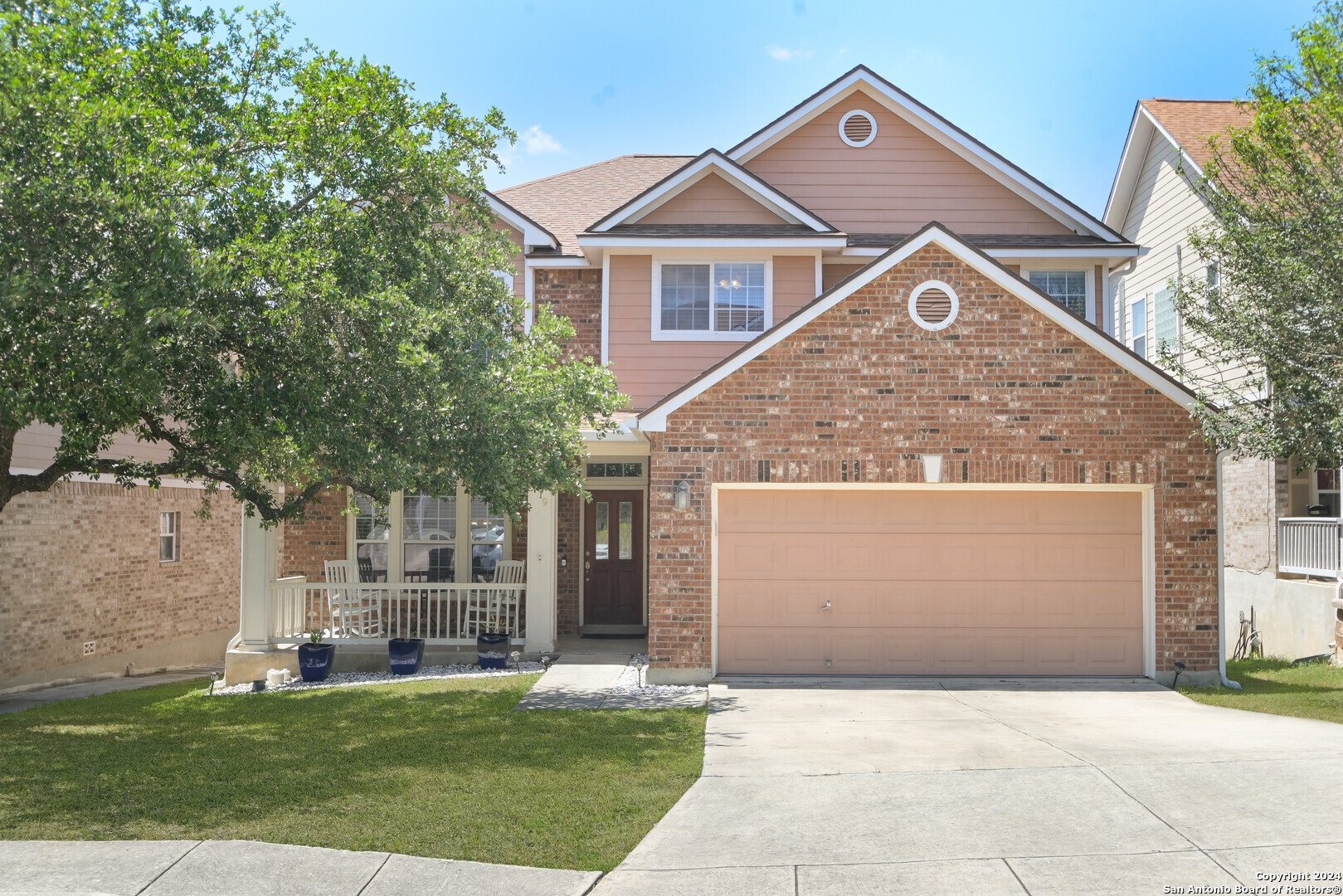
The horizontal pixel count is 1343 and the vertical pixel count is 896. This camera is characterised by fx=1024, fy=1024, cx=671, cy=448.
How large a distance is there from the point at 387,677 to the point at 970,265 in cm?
906

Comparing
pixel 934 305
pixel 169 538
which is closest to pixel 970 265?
pixel 934 305

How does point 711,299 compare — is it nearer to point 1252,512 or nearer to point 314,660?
point 314,660

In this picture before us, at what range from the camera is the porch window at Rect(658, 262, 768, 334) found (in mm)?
15336

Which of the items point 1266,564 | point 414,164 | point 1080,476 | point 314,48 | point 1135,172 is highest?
point 1135,172

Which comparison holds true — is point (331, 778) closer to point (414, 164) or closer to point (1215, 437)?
point (414, 164)

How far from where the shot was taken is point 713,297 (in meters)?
15.4

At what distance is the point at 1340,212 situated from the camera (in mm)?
10555

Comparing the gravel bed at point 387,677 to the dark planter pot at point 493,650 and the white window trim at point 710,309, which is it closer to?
the dark planter pot at point 493,650

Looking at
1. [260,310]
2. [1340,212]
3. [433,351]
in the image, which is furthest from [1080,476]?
[260,310]

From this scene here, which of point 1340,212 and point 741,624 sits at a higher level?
point 1340,212

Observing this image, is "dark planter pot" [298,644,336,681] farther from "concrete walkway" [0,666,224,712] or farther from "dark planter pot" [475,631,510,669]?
"concrete walkway" [0,666,224,712]

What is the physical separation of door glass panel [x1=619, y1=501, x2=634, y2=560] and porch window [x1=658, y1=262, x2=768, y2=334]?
306 centimetres

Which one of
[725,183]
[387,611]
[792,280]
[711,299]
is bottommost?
[387,611]

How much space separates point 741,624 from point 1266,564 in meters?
10.7
